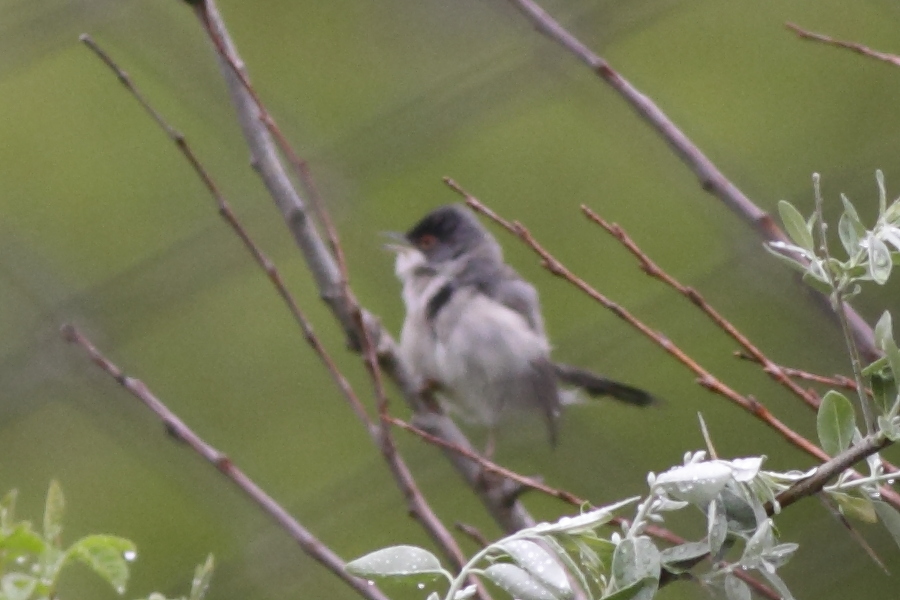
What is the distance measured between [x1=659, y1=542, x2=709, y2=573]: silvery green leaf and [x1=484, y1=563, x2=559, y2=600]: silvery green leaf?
8cm

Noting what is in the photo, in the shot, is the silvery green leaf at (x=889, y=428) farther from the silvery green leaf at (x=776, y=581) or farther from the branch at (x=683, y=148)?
the branch at (x=683, y=148)

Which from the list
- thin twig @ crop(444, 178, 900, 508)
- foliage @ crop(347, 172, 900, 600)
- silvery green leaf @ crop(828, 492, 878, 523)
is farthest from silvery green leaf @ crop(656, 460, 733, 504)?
thin twig @ crop(444, 178, 900, 508)

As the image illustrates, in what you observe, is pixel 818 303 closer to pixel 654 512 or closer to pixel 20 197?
pixel 654 512

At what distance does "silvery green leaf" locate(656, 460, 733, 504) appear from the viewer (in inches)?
25.8

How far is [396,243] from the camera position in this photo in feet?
9.65

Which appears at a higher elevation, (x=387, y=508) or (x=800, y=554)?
(x=387, y=508)

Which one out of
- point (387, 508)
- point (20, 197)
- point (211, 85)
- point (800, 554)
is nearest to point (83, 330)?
point (20, 197)

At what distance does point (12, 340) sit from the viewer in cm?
279

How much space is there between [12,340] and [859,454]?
2488 millimetres

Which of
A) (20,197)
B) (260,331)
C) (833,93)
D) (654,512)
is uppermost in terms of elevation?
(654,512)

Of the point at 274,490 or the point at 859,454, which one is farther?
the point at 274,490

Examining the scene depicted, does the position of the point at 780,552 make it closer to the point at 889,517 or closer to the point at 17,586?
the point at 889,517

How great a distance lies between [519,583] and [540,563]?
18mm

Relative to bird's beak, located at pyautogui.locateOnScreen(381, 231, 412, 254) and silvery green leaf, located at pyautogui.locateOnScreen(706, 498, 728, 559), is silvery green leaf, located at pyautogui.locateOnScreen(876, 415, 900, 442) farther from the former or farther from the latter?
bird's beak, located at pyautogui.locateOnScreen(381, 231, 412, 254)
